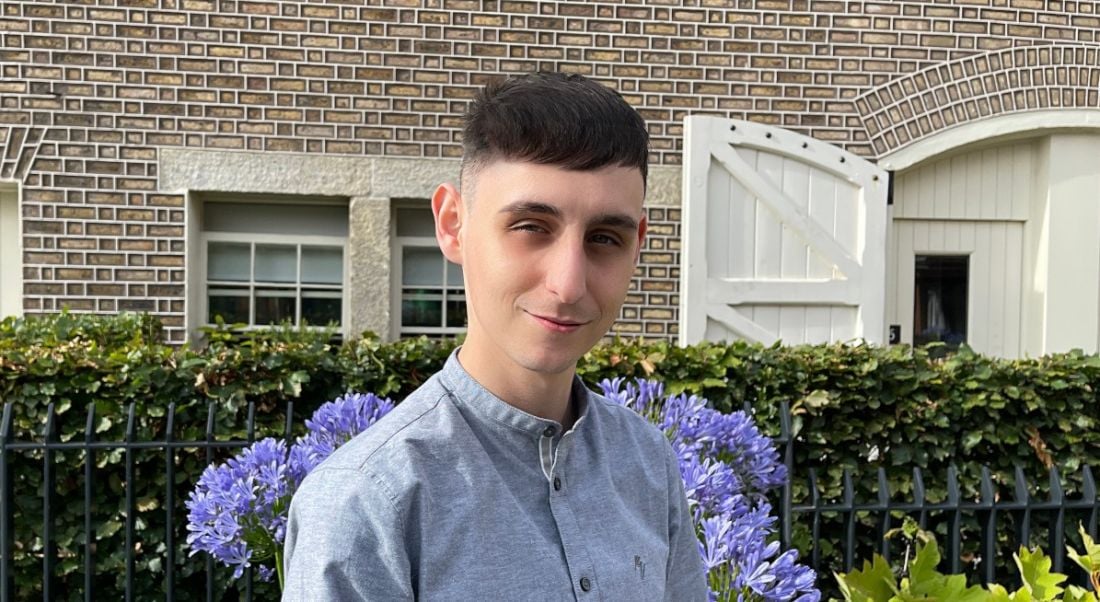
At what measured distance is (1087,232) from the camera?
5664 mm

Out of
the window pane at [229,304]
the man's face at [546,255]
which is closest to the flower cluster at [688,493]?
the man's face at [546,255]

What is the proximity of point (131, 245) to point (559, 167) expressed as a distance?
494 centimetres

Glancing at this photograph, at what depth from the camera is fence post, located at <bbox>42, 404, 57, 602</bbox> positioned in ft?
9.71

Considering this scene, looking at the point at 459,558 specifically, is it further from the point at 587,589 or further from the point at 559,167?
the point at 559,167

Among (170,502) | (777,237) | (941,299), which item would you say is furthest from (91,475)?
(941,299)

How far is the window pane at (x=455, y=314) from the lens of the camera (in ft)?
18.5

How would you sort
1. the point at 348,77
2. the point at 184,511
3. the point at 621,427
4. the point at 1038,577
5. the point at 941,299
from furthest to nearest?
the point at 941,299, the point at 348,77, the point at 184,511, the point at 1038,577, the point at 621,427

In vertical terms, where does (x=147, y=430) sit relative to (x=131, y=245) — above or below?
below

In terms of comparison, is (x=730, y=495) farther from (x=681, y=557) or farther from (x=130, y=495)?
(x=130, y=495)

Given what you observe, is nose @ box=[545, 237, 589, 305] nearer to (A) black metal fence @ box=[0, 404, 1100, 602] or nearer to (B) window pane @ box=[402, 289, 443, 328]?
(A) black metal fence @ box=[0, 404, 1100, 602]

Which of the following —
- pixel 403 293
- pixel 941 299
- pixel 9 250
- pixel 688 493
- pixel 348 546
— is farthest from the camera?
pixel 941 299

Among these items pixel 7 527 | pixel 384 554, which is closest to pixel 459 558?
pixel 384 554

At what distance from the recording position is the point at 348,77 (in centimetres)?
529

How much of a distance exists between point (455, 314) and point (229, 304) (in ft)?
4.59
